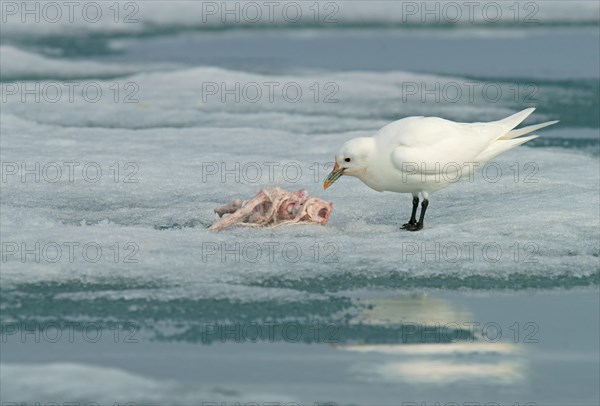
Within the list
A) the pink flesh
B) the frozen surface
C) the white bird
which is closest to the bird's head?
the white bird

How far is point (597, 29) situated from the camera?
630 inches

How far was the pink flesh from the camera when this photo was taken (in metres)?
7.37

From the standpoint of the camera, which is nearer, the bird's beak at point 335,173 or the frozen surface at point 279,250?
the frozen surface at point 279,250

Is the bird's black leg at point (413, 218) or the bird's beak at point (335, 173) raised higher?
the bird's beak at point (335, 173)

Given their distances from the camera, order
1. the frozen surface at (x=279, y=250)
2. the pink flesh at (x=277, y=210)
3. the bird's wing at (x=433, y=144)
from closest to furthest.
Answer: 1. the frozen surface at (x=279, y=250)
2. the bird's wing at (x=433, y=144)
3. the pink flesh at (x=277, y=210)

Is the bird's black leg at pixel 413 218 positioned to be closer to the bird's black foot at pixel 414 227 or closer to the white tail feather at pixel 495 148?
the bird's black foot at pixel 414 227

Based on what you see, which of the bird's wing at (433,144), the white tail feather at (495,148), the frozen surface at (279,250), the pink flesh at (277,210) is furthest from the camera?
the white tail feather at (495,148)

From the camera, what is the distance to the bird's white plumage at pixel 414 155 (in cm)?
729

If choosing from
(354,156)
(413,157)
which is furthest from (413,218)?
(354,156)

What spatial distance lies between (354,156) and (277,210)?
1.68 feet

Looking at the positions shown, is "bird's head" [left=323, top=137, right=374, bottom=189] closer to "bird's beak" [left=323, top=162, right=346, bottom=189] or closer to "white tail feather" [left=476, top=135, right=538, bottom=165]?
"bird's beak" [left=323, top=162, right=346, bottom=189]

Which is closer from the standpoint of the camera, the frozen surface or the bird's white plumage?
the frozen surface

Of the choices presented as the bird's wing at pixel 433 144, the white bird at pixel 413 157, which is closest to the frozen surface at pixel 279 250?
the white bird at pixel 413 157

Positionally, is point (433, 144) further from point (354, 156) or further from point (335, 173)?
point (335, 173)
